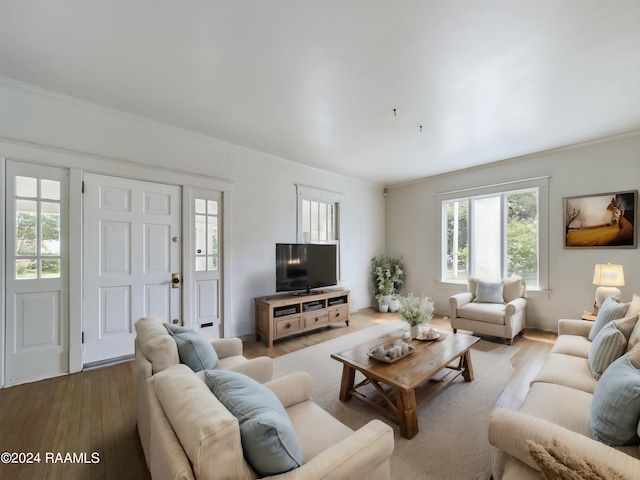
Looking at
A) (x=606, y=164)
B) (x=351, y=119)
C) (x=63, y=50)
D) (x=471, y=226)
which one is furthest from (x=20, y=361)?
(x=606, y=164)

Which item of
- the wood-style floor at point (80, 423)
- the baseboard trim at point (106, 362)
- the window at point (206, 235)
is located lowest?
the wood-style floor at point (80, 423)

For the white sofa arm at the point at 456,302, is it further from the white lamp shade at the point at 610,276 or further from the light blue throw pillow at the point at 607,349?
the light blue throw pillow at the point at 607,349

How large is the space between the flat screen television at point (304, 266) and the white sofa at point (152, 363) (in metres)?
1.97

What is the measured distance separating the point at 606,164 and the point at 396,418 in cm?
433

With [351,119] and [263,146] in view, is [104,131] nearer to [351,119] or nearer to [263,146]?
[263,146]

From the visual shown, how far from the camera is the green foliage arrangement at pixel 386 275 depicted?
5.65m

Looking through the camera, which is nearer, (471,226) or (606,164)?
(606,164)

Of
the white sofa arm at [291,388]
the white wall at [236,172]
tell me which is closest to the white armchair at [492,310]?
the white wall at [236,172]

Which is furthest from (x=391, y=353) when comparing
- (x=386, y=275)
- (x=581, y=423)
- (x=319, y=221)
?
(x=386, y=275)

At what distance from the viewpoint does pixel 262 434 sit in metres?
0.89

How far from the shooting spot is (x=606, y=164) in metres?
3.68

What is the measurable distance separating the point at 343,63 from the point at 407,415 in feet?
8.68

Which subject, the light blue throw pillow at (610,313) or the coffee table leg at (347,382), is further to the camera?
the coffee table leg at (347,382)

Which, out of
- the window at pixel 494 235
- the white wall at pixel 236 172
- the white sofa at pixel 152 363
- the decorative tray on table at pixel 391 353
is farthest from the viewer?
the window at pixel 494 235
